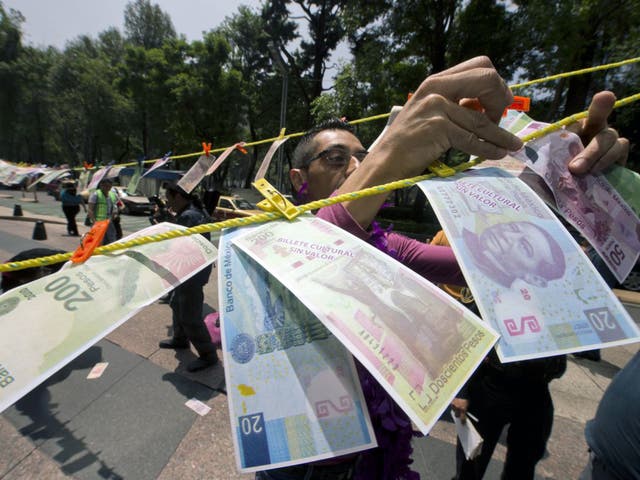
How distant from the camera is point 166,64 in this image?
784 inches

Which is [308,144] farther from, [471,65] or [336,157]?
[471,65]

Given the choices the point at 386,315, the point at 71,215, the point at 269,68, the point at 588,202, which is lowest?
the point at 71,215

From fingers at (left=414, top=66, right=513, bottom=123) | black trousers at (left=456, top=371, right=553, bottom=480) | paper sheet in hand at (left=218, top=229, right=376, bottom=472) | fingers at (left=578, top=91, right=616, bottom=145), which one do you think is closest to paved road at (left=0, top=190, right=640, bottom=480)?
A: black trousers at (left=456, top=371, right=553, bottom=480)

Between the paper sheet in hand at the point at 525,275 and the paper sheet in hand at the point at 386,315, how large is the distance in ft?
0.24

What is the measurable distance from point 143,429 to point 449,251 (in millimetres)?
2697

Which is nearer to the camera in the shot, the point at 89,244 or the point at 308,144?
the point at 89,244

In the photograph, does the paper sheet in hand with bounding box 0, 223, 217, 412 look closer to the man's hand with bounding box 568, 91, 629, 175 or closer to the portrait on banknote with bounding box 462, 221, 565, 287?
the portrait on banknote with bounding box 462, 221, 565, 287

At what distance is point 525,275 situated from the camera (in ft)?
2.35

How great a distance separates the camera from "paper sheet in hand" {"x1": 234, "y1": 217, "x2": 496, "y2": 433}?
576 millimetres

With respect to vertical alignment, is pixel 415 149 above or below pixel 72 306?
above

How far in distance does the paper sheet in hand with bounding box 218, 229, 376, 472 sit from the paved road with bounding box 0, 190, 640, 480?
199 cm

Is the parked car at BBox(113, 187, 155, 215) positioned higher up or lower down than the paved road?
higher up

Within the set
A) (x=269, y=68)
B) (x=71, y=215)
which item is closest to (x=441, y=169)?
(x=71, y=215)

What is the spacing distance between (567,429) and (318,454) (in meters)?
3.39
